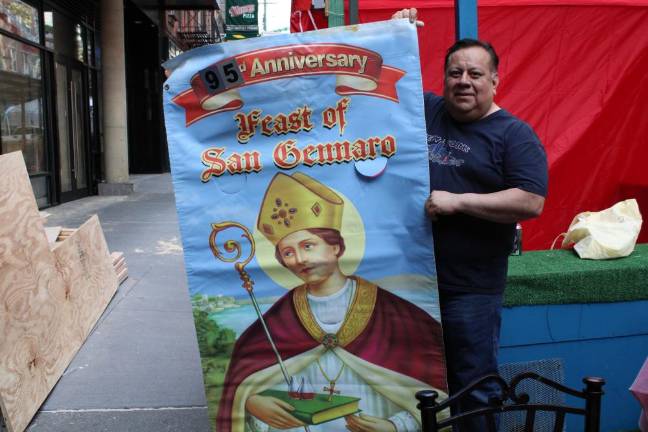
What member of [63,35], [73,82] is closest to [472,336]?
[63,35]

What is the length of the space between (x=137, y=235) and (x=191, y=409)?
18.9ft

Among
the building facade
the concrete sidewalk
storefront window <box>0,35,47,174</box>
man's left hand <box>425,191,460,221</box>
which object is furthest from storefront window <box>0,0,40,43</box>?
man's left hand <box>425,191,460,221</box>

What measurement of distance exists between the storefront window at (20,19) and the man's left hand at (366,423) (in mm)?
9509

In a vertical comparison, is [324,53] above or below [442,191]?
above

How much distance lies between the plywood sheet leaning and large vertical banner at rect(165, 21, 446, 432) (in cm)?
150

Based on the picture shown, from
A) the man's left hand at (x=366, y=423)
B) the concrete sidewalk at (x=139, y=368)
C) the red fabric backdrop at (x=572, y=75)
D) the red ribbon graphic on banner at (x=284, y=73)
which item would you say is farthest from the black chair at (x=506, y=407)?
the red fabric backdrop at (x=572, y=75)

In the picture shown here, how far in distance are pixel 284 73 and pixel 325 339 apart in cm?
103

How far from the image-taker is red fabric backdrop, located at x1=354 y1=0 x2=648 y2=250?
14.0 ft

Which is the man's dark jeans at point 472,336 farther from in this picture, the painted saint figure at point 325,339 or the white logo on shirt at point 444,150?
the white logo on shirt at point 444,150

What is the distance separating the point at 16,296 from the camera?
363 cm

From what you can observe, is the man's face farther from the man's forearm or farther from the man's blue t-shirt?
the man's forearm

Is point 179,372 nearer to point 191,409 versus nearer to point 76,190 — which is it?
point 191,409

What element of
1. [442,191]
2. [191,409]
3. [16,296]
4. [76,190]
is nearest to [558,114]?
[442,191]

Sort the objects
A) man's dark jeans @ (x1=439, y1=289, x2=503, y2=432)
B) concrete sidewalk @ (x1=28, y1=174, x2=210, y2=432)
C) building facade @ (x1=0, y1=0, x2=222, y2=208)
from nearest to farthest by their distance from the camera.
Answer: man's dark jeans @ (x1=439, y1=289, x2=503, y2=432)
concrete sidewalk @ (x1=28, y1=174, x2=210, y2=432)
building facade @ (x1=0, y1=0, x2=222, y2=208)
